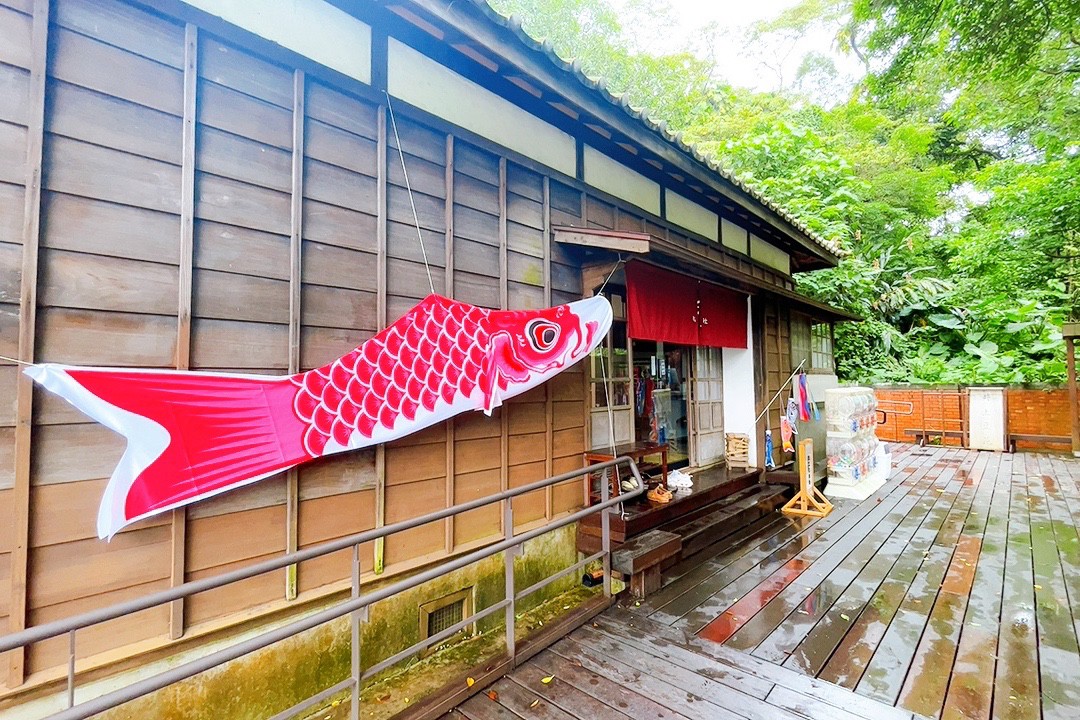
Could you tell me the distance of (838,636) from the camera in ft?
10.1

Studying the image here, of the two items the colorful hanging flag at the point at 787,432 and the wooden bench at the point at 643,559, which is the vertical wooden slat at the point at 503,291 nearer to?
the wooden bench at the point at 643,559

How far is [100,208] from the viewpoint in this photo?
208 cm

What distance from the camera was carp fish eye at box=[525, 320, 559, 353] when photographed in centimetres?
353

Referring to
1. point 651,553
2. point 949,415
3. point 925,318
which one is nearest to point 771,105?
point 925,318

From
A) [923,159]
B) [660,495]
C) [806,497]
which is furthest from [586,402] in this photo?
[923,159]

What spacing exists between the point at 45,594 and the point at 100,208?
5.23 feet

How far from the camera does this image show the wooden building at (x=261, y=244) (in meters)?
1.94

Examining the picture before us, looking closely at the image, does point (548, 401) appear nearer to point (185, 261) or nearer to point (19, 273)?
point (185, 261)

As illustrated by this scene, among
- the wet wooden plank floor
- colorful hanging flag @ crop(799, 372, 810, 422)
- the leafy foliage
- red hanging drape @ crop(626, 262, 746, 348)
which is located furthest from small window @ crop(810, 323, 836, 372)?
red hanging drape @ crop(626, 262, 746, 348)

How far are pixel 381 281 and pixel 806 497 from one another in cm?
571

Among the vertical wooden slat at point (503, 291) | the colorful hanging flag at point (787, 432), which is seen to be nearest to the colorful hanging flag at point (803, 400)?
the colorful hanging flag at point (787, 432)

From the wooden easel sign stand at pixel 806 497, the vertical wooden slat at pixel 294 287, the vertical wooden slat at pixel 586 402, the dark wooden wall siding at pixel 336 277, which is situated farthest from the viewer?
the wooden easel sign stand at pixel 806 497

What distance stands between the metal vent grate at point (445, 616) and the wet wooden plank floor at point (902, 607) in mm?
832

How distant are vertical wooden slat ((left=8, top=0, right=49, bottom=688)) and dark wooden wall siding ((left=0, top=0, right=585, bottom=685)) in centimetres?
2
